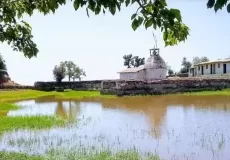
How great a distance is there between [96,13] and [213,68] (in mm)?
65613

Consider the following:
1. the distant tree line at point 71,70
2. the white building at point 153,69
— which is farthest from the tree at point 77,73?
the white building at point 153,69

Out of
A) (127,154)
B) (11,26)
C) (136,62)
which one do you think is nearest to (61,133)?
(127,154)

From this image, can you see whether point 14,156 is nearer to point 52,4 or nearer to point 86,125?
point 52,4

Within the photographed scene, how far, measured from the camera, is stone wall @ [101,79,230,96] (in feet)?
170

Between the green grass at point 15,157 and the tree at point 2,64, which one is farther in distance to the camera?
the tree at point 2,64

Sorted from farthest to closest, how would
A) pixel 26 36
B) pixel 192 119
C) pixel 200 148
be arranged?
1. pixel 192 119
2. pixel 200 148
3. pixel 26 36

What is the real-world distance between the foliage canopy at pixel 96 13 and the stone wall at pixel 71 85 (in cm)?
6071

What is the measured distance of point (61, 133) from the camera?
18656 mm

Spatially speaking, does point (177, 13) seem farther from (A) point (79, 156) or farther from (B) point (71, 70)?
(B) point (71, 70)

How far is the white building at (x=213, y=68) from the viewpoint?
63.3 meters

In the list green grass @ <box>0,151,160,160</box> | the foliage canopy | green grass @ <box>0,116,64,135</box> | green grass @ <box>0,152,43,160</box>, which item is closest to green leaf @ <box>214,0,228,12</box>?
the foliage canopy

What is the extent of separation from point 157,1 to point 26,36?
3.23 m

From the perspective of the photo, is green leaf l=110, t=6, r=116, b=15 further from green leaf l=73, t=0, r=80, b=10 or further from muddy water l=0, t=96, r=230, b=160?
muddy water l=0, t=96, r=230, b=160

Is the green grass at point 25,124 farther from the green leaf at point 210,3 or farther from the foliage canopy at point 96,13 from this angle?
the green leaf at point 210,3
